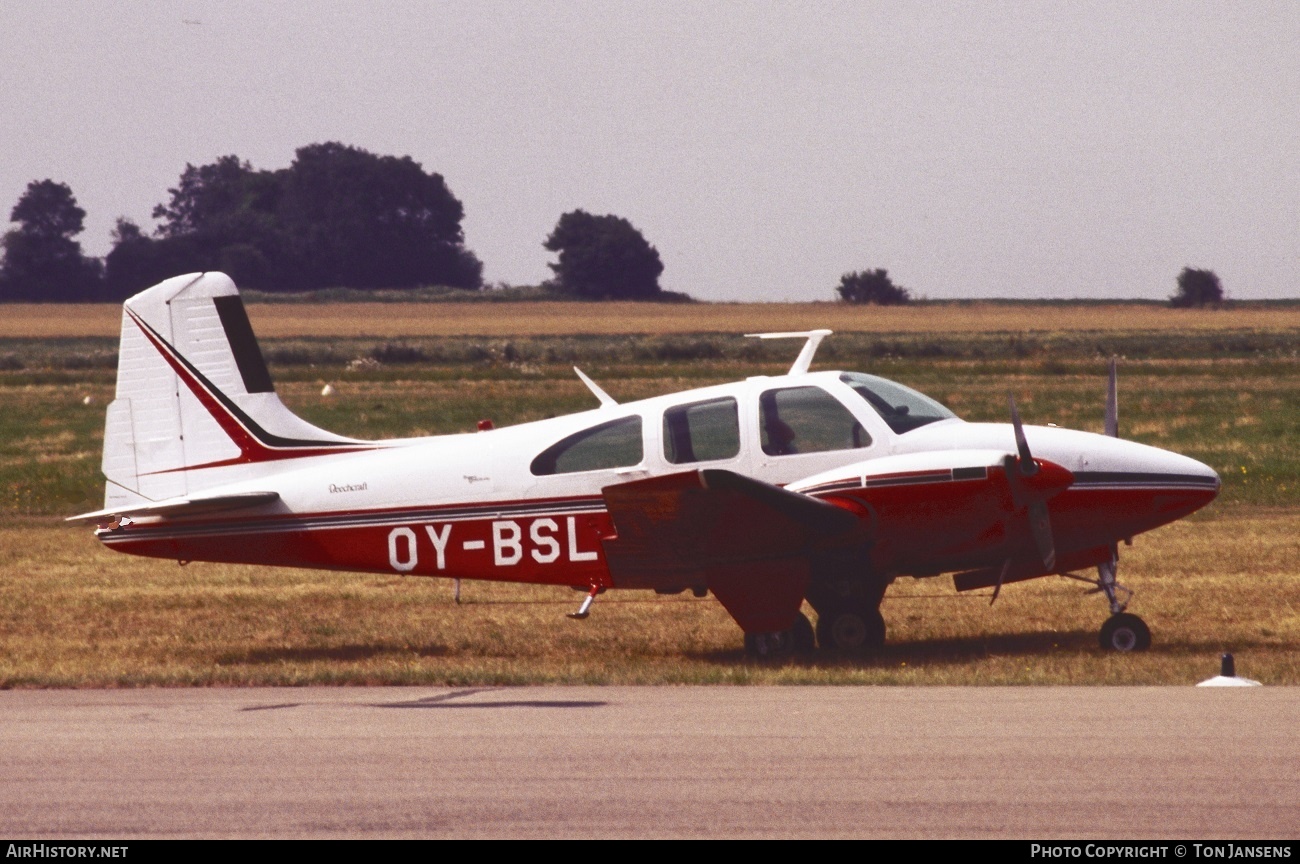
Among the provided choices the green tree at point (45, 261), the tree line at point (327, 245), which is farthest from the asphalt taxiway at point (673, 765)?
the green tree at point (45, 261)

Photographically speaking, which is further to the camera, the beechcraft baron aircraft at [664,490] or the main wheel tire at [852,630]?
the main wheel tire at [852,630]

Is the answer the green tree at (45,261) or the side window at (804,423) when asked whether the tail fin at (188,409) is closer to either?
the side window at (804,423)

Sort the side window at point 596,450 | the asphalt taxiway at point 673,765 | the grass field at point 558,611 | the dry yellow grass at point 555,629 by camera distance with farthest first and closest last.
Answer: the side window at point 596,450, the grass field at point 558,611, the dry yellow grass at point 555,629, the asphalt taxiway at point 673,765

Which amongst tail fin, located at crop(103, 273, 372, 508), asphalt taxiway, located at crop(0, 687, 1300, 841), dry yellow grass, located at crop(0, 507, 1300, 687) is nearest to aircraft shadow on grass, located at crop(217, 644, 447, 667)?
dry yellow grass, located at crop(0, 507, 1300, 687)

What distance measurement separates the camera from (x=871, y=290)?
342 ft

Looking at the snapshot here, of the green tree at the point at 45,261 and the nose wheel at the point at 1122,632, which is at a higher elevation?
the green tree at the point at 45,261

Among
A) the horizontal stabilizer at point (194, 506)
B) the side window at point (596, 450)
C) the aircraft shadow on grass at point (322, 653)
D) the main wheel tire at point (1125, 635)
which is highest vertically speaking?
the side window at point (596, 450)

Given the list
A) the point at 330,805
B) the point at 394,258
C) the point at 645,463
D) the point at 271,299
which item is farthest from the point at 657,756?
the point at 394,258

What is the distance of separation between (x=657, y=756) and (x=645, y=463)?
14.0 ft

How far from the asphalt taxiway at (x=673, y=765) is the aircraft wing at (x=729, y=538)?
1586 millimetres

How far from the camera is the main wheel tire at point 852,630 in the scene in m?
12.1

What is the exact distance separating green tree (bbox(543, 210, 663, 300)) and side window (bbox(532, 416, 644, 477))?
96176 mm

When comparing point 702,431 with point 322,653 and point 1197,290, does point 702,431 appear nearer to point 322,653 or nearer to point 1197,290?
point 322,653

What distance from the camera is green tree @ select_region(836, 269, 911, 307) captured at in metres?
104
